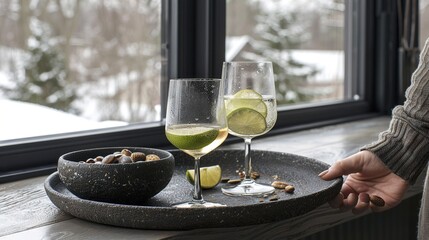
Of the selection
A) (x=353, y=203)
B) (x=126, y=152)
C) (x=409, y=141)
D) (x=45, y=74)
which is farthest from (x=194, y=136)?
(x=45, y=74)

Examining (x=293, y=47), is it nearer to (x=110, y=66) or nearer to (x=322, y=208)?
(x=110, y=66)

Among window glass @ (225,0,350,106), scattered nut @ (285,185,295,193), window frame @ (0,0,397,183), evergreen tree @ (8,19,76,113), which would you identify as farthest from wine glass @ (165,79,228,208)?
window glass @ (225,0,350,106)

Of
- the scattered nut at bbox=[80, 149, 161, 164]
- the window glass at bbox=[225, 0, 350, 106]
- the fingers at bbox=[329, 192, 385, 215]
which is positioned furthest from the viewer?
the window glass at bbox=[225, 0, 350, 106]

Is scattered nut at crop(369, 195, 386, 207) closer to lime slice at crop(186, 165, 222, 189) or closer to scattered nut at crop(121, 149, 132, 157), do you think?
lime slice at crop(186, 165, 222, 189)

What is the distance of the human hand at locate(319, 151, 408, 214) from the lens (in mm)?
1227

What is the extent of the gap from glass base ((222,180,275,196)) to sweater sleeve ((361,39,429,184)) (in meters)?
0.22

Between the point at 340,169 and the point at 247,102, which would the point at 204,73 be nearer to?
the point at 247,102

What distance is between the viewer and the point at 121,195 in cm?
106

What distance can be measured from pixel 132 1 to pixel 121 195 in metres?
1.10

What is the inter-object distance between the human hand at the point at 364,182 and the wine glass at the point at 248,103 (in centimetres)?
13

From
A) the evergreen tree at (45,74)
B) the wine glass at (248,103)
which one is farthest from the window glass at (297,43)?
the wine glass at (248,103)

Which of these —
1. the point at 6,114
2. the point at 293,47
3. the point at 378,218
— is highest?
the point at 293,47

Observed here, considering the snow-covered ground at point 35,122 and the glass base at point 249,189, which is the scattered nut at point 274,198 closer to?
the glass base at point 249,189

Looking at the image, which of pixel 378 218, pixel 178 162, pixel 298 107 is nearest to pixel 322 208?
pixel 178 162
